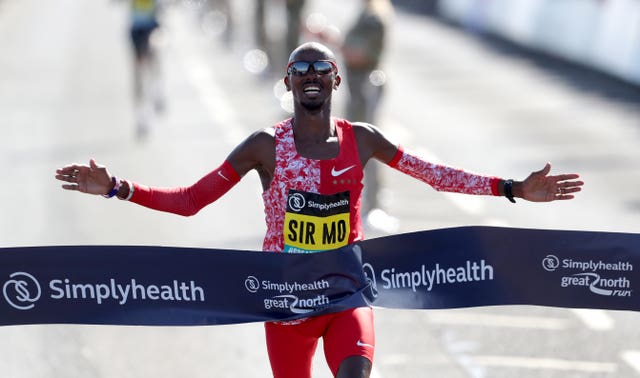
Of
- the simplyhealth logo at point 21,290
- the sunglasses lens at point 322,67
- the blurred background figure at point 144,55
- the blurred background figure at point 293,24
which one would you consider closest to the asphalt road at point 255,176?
the blurred background figure at point 144,55

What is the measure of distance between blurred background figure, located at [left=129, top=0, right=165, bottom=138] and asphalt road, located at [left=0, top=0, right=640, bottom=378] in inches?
14.6

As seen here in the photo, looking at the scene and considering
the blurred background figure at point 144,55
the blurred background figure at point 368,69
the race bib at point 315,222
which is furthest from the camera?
the blurred background figure at point 144,55

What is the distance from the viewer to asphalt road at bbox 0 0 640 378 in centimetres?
909

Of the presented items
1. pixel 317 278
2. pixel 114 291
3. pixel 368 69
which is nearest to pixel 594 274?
pixel 317 278

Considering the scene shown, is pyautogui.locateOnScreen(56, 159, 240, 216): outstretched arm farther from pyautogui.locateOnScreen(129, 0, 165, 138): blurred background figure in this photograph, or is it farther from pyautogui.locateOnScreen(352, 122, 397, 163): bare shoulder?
pyautogui.locateOnScreen(129, 0, 165, 138): blurred background figure

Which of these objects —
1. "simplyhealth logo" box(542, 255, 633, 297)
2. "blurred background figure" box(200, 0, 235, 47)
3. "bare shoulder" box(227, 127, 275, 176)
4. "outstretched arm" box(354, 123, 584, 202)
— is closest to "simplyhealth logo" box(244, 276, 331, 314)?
"bare shoulder" box(227, 127, 275, 176)

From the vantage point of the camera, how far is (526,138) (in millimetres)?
19156

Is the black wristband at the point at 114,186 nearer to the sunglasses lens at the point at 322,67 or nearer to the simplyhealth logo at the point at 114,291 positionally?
the simplyhealth logo at the point at 114,291

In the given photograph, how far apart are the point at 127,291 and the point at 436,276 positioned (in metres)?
1.57

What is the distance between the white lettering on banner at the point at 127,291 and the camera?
6.55 m

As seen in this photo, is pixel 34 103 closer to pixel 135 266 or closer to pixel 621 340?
pixel 621 340

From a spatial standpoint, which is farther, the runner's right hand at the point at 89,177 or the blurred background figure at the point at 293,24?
the blurred background figure at the point at 293,24

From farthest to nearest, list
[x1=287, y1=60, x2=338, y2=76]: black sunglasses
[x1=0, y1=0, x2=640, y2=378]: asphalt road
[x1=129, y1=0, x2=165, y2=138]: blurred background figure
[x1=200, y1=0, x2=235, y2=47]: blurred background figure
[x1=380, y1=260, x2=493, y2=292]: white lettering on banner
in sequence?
1. [x1=200, y1=0, x2=235, y2=47]: blurred background figure
2. [x1=129, y1=0, x2=165, y2=138]: blurred background figure
3. [x1=0, y1=0, x2=640, y2=378]: asphalt road
4. [x1=380, y1=260, x2=493, y2=292]: white lettering on banner
5. [x1=287, y1=60, x2=338, y2=76]: black sunglasses

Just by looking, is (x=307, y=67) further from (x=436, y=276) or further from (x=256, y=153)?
(x=436, y=276)
